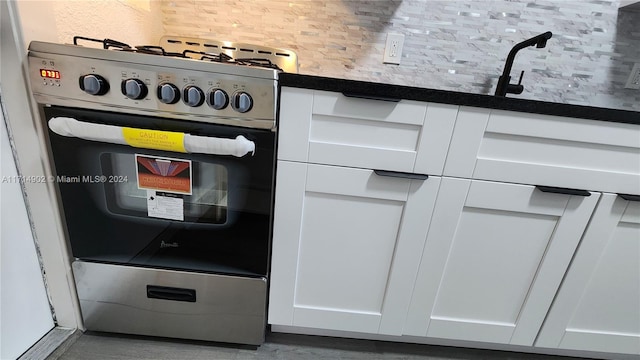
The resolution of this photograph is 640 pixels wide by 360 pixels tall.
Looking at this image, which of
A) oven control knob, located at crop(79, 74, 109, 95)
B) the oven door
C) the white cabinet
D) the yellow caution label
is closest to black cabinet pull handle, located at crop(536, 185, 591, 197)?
the white cabinet

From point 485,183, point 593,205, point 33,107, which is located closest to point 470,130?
point 485,183

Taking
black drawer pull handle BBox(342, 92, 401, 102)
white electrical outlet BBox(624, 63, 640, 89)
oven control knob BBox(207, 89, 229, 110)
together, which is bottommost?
oven control knob BBox(207, 89, 229, 110)

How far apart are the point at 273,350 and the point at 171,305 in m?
0.37

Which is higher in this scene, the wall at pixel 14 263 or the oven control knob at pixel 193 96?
the oven control knob at pixel 193 96

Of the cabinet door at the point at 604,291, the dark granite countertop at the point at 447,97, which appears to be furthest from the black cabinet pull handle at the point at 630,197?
the dark granite countertop at the point at 447,97

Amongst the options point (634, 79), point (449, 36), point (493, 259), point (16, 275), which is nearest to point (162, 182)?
point (16, 275)

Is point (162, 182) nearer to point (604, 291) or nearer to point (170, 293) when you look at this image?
point (170, 293)

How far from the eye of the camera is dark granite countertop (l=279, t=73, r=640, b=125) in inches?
28.9

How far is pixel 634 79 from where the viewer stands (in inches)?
49.1

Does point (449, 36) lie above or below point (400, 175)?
above

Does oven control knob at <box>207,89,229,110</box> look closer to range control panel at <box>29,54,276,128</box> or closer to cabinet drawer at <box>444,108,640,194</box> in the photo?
range control panel at <box>29,54,276,128</box>

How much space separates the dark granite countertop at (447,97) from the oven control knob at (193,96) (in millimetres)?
198

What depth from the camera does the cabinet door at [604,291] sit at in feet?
2.78

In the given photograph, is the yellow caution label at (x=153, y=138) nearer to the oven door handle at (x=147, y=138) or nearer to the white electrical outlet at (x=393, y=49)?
the oven door handle at (x=147, y=138)
